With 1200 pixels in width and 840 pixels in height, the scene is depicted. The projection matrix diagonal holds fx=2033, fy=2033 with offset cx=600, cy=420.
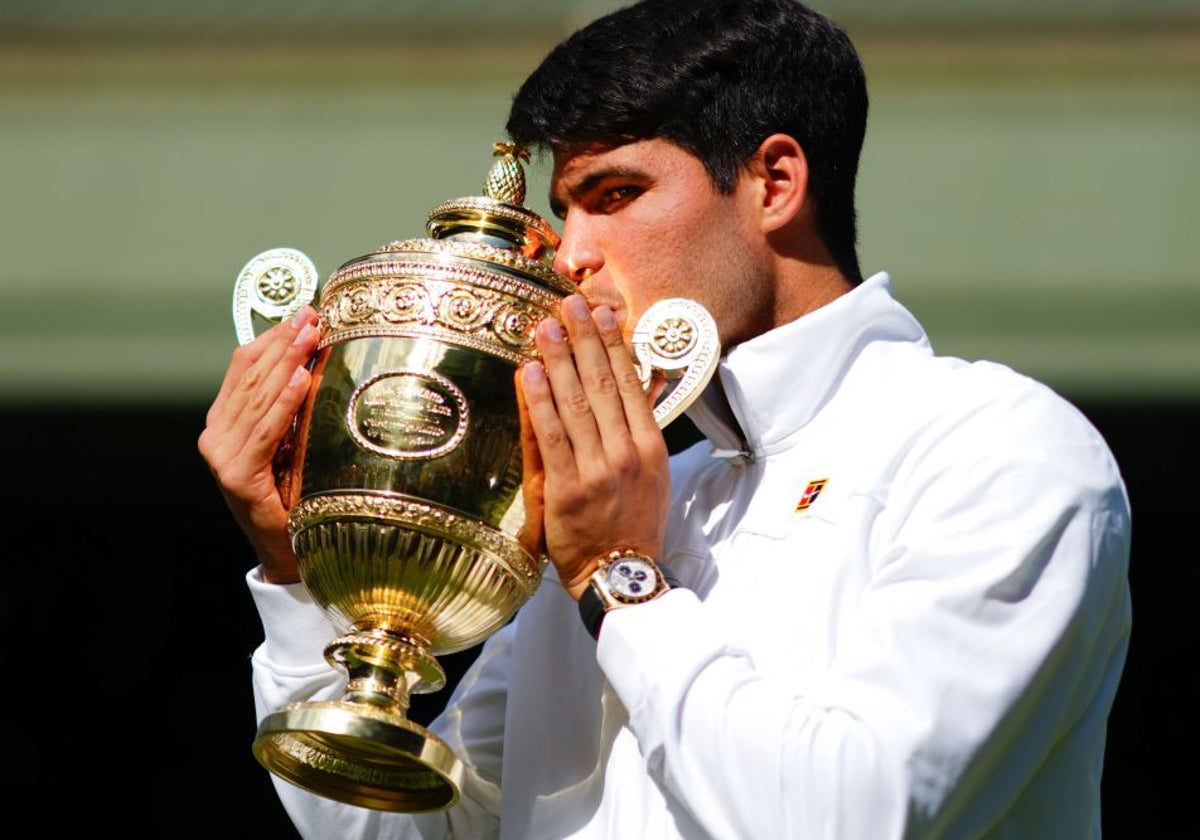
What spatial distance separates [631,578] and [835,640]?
0.24 meters

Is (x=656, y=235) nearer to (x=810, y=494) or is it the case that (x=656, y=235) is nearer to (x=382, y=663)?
(x=810, y=494)

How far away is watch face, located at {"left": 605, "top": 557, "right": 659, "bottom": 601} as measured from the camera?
217 centimetres

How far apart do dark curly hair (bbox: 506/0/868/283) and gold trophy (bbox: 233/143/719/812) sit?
11.6 inches

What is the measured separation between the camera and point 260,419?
241 centimetres

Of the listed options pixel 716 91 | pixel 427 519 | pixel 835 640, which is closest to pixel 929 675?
pixel 835 640

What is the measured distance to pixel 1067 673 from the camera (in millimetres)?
2088

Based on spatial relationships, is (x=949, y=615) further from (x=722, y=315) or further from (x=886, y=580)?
(x=722, y=315)

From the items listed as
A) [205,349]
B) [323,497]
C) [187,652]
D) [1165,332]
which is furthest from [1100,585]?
[187,652]

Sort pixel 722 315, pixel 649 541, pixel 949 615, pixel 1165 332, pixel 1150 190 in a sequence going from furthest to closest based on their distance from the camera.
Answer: pixel 1150 190, pixel 1165 332, pixel 722 315, pixel 649 541, pixel 949 615

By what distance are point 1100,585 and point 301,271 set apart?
3.42 feet

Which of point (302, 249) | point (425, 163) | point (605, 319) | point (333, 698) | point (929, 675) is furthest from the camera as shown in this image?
point (425, 163)

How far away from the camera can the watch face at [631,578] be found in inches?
85.4

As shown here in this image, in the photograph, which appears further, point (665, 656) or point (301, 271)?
point (301, 271)

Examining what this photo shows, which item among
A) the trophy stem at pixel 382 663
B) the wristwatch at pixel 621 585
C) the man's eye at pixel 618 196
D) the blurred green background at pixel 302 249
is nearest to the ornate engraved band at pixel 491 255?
the man's eye at pixel 618 196
